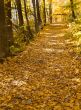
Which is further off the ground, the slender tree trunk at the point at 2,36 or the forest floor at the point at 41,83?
the slender tree trunk at the point at 2,36

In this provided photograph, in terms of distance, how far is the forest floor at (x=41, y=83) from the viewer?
649cm

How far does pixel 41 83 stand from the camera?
8211 mm

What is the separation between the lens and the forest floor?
649 centimetres

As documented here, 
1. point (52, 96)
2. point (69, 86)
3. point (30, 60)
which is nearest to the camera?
point (52, 96)

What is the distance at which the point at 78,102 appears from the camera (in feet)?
21.1

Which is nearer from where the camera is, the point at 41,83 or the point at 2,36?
the point at 41,83

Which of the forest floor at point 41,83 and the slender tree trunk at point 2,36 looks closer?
the forest floor at point 41,83

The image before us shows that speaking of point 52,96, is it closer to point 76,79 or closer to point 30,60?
point 76,79

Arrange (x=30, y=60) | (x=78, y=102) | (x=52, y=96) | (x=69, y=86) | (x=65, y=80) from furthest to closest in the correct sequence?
(x=30, y=60) < (x=65, y=80) < (x=69, y=86) < (x=52, y=96) < (x=78, y=102)

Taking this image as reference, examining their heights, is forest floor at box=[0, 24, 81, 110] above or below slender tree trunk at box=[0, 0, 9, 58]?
below

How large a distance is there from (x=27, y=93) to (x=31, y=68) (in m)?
3.02

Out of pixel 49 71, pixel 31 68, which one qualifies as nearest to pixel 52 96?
pixel 49 71

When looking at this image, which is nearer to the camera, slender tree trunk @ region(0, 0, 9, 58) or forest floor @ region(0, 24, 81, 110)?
forest floor @ region(0, 24, 81, 110)

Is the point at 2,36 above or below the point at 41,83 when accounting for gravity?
above
